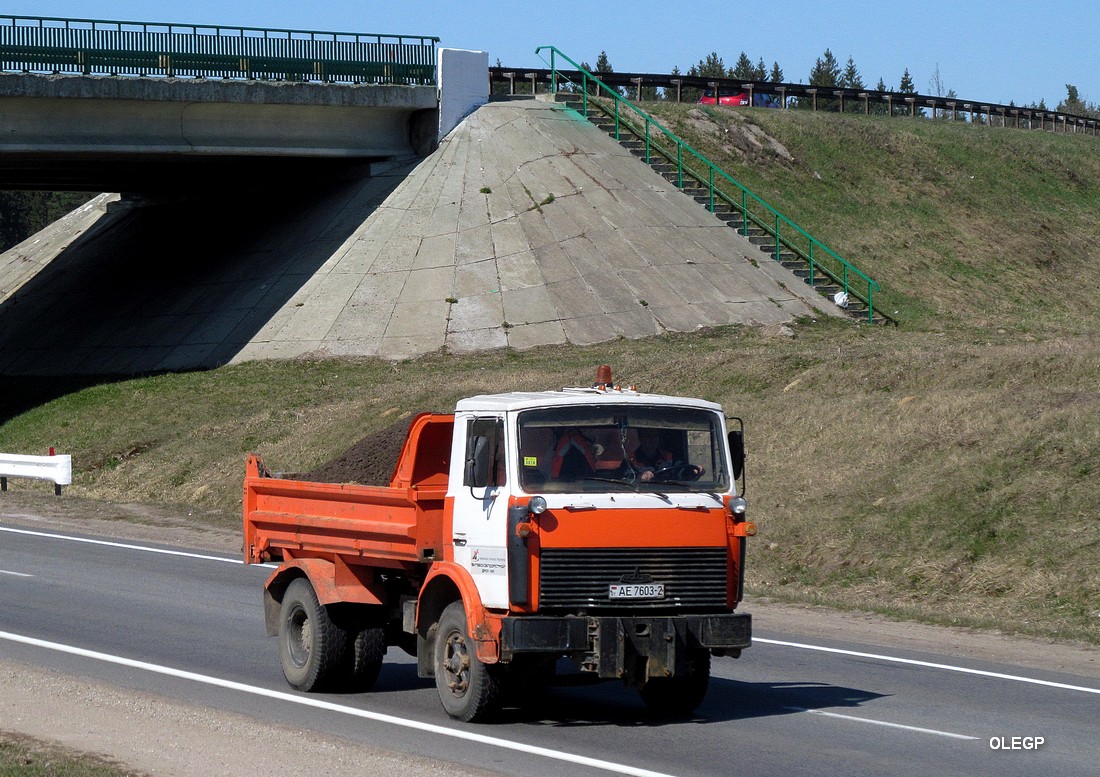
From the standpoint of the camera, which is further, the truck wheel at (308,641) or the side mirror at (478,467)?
the truck wheel at (308,641)

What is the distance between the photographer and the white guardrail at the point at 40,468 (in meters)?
28.8

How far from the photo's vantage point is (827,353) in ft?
88.5

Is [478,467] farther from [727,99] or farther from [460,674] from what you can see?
[727,99]

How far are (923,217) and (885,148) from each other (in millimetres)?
6333

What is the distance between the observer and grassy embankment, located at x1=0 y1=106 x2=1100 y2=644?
17.2 metres

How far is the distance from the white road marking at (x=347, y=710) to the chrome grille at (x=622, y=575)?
0.92m

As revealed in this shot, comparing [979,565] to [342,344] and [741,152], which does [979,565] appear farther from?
[741,152]

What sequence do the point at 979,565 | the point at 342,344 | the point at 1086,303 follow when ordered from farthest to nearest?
1. the point at 1086,303
2. the point at 342,344
3. the point at 979,565

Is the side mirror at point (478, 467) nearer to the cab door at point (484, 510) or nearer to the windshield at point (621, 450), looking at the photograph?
the cab door at point (484, 510)

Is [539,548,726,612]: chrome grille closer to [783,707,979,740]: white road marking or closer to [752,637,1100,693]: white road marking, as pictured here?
[783,707,979,740]: white road marking

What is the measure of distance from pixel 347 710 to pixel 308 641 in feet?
3.02

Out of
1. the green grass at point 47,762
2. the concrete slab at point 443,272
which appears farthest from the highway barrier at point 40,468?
the green grass at point 47,762

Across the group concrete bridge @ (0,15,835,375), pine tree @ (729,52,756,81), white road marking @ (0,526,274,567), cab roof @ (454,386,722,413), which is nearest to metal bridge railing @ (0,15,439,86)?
concrete bridge @ (0,15,835,375)

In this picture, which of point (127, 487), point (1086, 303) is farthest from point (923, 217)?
point (127, 487)
